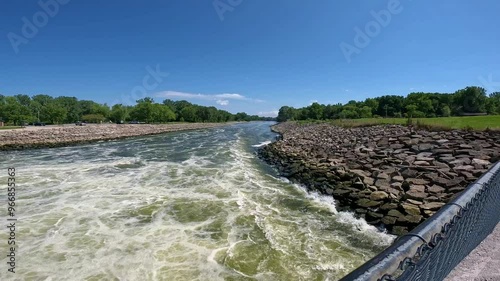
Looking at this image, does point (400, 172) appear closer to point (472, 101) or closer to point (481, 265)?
point (481, 265)

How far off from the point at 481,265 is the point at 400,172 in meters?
10.3

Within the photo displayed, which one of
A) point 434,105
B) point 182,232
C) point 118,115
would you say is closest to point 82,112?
point 118,115

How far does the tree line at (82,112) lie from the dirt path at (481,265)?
9813cm

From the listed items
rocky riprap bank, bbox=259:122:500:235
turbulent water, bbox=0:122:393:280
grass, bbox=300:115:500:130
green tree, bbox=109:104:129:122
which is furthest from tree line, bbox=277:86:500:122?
green tree, bbox=109:104:129:122

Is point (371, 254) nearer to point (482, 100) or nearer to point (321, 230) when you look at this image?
point (321, 230)

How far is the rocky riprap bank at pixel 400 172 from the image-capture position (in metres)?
9.03

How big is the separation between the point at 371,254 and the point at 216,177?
10246mm

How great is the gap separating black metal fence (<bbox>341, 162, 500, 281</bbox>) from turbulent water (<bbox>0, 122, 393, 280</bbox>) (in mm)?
3727

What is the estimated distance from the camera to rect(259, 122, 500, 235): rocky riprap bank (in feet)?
29.6

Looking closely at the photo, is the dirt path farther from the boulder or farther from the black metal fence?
the boulder

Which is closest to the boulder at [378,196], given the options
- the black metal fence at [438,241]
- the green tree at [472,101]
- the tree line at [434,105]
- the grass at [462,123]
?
the black metal fence at [438,241]

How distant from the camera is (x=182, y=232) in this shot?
8.21 meters

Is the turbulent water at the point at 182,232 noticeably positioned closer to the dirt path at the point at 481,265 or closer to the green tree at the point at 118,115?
the dirt path at the point at 481,265

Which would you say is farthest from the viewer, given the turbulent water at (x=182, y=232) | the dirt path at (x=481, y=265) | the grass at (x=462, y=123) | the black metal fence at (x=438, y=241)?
the grass at (x=462, y=123)
